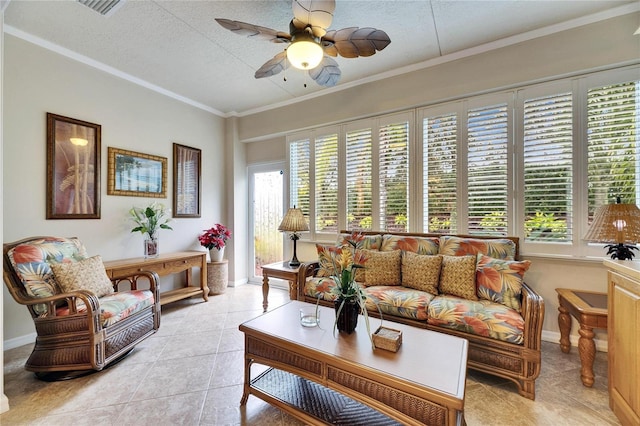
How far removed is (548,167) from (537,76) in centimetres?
89

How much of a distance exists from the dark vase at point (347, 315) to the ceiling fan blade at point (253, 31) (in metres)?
1.97

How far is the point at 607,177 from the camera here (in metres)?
2.35

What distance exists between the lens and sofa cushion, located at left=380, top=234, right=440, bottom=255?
9.09 feet

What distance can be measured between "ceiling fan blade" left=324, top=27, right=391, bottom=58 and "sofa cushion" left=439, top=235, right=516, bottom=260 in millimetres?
1918

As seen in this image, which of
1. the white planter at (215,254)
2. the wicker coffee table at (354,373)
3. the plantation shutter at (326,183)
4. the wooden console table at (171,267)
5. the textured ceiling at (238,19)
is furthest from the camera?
the white planter at (215,254)

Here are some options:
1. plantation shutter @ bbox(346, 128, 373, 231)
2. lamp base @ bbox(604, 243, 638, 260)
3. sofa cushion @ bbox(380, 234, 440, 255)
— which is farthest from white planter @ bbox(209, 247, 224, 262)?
lamp base @ bbox(604, 243, 638, 260)

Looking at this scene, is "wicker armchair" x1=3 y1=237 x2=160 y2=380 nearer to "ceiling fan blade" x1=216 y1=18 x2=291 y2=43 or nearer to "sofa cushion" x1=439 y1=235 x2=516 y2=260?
"ceiling fan blade" x1=216 y1=18 x2=291 y2=43

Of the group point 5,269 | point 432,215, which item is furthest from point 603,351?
point 5,269

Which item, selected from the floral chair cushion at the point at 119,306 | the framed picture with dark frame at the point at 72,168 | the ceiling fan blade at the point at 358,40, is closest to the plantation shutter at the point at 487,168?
the ceiling fan blade at the point at 358,40

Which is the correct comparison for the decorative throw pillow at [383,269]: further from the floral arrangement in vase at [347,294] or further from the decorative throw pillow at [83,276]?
the decorative throw pillow at [83,276]

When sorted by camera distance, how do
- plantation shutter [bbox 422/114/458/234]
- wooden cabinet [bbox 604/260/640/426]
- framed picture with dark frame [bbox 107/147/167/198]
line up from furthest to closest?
framed picture with dark frame [bbox 107/147/167/198] < plantation shutter [bbox 422/114/458/234] < wooden cabinet [bbox 604/260/640/426]

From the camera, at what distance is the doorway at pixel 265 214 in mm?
4625

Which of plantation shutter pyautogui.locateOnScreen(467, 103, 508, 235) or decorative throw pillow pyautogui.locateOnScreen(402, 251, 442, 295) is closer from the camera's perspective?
decorative throw pillow pyautogui.locateOnScreen(402, 251, 442, 295)

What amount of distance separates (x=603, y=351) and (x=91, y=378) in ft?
14.1
